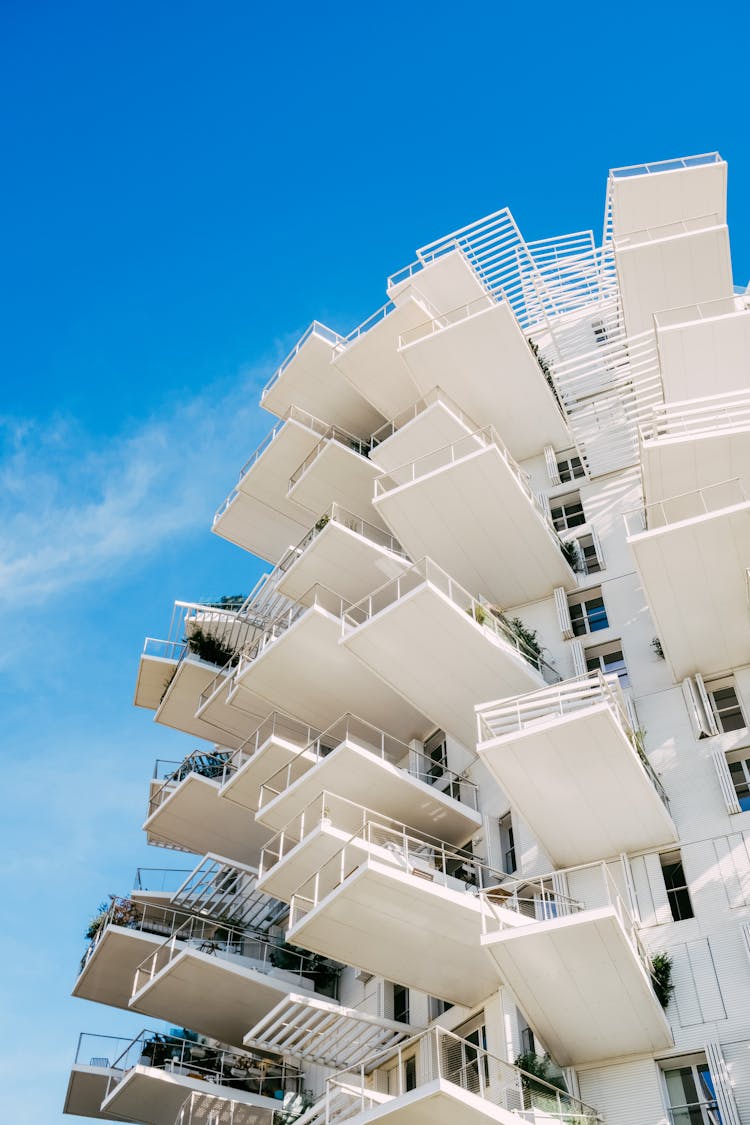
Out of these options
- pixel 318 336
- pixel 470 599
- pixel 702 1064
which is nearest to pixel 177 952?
pixel 470 599

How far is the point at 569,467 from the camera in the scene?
26.0 m

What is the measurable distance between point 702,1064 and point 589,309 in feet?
67.2

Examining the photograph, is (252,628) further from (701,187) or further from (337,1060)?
(701,187)

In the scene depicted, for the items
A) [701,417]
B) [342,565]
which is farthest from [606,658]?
[342,565]

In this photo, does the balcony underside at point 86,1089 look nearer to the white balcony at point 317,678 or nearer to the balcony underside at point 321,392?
the white balcony at point 317,678

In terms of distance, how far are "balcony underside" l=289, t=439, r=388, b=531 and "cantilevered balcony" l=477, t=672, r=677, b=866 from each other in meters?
12.4

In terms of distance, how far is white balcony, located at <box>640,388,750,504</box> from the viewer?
19250 mm

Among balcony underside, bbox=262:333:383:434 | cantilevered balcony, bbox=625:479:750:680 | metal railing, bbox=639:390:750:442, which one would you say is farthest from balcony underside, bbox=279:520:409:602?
cantilevered balcony, bbox=625:479:750:680

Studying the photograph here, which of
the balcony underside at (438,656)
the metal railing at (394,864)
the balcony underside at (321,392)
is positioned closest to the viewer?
the metal railing at (394,864)

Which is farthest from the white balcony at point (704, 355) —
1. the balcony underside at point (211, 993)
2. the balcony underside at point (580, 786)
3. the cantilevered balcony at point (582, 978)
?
the balcony underside at point (211, 993)

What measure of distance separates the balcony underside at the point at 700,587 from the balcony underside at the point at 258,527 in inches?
630

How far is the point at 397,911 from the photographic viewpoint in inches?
666

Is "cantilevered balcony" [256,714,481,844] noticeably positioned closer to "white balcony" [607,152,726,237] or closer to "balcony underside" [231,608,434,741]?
"balcony underside" [231,608,434,741]

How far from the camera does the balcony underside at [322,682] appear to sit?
77.4 ft
